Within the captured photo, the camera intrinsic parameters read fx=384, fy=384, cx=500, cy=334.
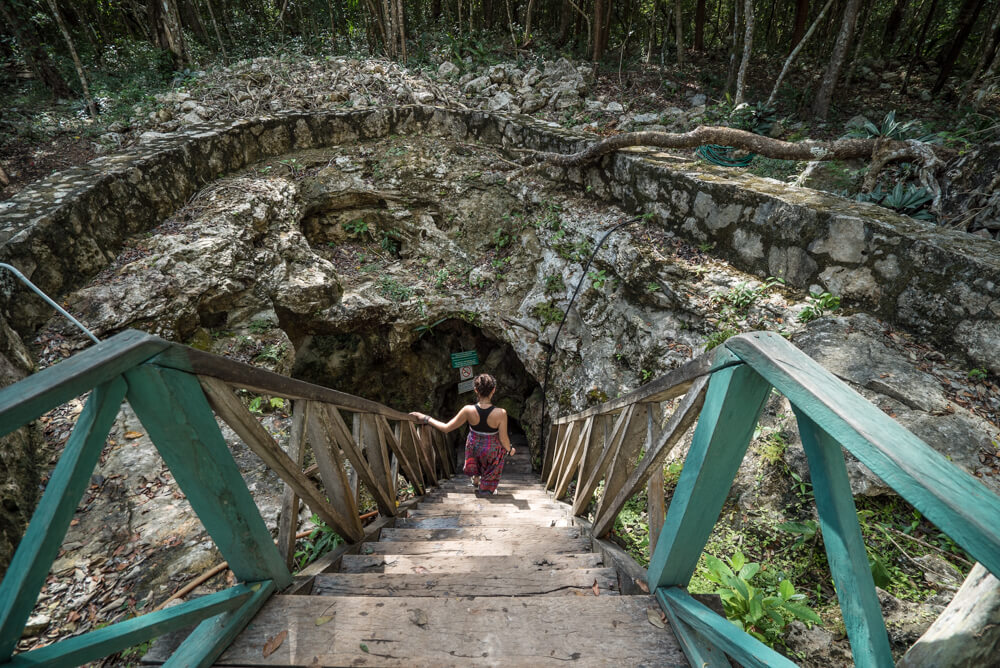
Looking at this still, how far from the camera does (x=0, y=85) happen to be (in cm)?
739

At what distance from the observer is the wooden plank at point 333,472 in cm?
173

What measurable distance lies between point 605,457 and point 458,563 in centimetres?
97

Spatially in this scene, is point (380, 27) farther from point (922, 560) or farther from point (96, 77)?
point (922, 560)

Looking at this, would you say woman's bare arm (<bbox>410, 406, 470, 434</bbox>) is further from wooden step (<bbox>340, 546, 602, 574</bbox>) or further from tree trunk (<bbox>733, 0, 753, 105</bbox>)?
tree trunk (<bbox>733, 0, 753, 105</bbox>)

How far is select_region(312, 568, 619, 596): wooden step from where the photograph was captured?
153 centimetres

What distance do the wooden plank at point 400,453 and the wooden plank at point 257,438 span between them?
3.39 ft

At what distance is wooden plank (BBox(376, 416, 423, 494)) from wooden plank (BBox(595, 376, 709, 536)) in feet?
5.48

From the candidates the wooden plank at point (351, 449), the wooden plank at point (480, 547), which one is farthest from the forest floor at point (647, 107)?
the wooden plank at point (351, 449)

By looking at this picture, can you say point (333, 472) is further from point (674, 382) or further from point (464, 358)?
point (464, 358)

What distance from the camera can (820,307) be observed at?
338cm

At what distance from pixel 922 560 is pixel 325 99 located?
32.3 feet

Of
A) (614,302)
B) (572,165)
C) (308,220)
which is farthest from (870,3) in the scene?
(308,220)

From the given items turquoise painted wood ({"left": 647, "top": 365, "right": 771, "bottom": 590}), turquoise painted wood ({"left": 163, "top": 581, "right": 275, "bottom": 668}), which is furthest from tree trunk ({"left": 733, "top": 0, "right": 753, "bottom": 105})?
turquoise painted wood ({"left": 163, "top": 581, "right": 275, "bottom": 668})

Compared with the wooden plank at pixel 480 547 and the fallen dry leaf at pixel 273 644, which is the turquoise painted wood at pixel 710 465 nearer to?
the wooden plank at pixel 480 547
